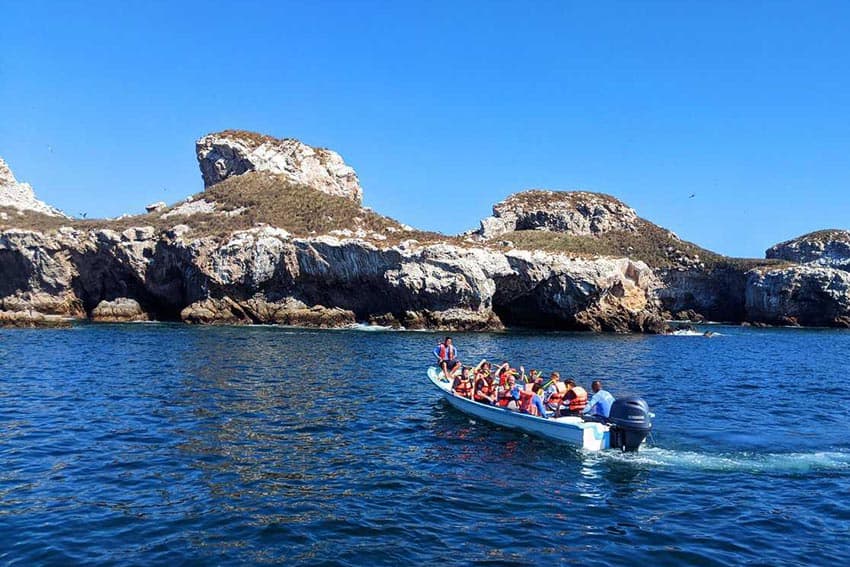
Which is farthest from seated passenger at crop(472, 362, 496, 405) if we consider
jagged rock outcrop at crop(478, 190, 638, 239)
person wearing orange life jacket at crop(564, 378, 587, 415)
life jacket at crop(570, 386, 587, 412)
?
jagged rock outcrop at crop(478, 190, 638, 239)

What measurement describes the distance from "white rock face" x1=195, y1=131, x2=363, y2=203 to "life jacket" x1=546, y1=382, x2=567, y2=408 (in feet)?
229

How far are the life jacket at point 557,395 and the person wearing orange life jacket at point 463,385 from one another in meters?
3.43

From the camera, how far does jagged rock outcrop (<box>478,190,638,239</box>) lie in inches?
4188

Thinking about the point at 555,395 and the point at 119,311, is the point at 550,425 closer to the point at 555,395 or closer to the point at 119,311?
the point at 555,395

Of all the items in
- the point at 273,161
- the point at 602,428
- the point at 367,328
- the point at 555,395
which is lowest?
the point at 602,428

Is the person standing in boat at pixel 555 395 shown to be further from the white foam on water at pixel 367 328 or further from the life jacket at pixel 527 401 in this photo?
the white foam on water at pixel 367 328

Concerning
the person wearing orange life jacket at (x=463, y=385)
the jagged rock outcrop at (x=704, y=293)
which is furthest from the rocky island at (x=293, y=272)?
the person wearing orange life jacket at (x=463, y=385)

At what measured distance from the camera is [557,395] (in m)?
19.2

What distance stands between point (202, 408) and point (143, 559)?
1134cm

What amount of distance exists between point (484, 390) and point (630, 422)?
6244 millimetres

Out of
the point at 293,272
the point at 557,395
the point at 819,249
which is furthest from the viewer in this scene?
the point at 819,249

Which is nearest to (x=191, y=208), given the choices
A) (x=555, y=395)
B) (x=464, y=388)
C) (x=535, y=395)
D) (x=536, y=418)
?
(x=464, y=388)

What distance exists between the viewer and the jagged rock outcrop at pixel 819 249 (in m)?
98.5

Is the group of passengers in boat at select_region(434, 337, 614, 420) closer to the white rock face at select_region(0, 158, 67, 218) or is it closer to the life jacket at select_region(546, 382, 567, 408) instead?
the life jacket at select_region(546, 382, 567, 408)
